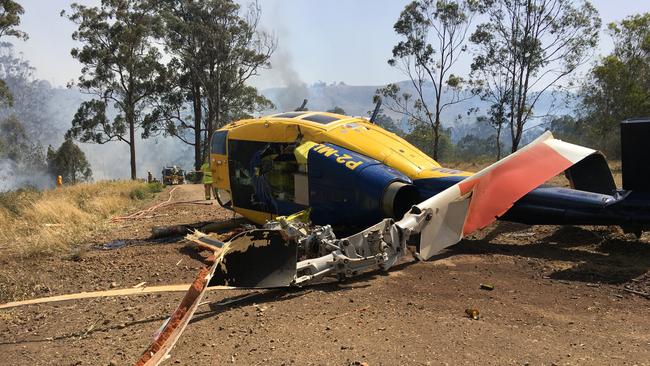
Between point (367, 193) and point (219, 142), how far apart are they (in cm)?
429

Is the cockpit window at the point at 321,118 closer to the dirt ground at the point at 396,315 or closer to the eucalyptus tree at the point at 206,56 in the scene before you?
the dirt ground at the point at 396,315

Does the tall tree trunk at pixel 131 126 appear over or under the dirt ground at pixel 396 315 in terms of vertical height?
over

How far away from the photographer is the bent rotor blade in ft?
18.4

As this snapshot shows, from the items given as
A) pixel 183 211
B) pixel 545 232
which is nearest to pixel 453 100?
pixel 183 211

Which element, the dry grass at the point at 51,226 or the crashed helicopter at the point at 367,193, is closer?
the crashed helicopter at the point at 367,193

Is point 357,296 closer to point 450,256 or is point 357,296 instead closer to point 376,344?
point 376,344

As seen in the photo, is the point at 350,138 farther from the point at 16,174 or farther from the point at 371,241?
the point at 16,174

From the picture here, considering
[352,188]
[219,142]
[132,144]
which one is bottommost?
[352,188]

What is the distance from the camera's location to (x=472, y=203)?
5.64 m

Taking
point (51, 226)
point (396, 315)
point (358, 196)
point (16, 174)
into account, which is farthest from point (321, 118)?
point (16, 174)

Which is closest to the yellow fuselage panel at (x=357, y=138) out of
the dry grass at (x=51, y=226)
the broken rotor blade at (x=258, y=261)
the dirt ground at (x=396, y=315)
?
the dirt ground at (x=396, y=315)

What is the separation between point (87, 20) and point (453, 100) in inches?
1257

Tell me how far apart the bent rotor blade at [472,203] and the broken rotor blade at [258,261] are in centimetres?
140

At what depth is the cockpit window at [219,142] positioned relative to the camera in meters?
9.91
